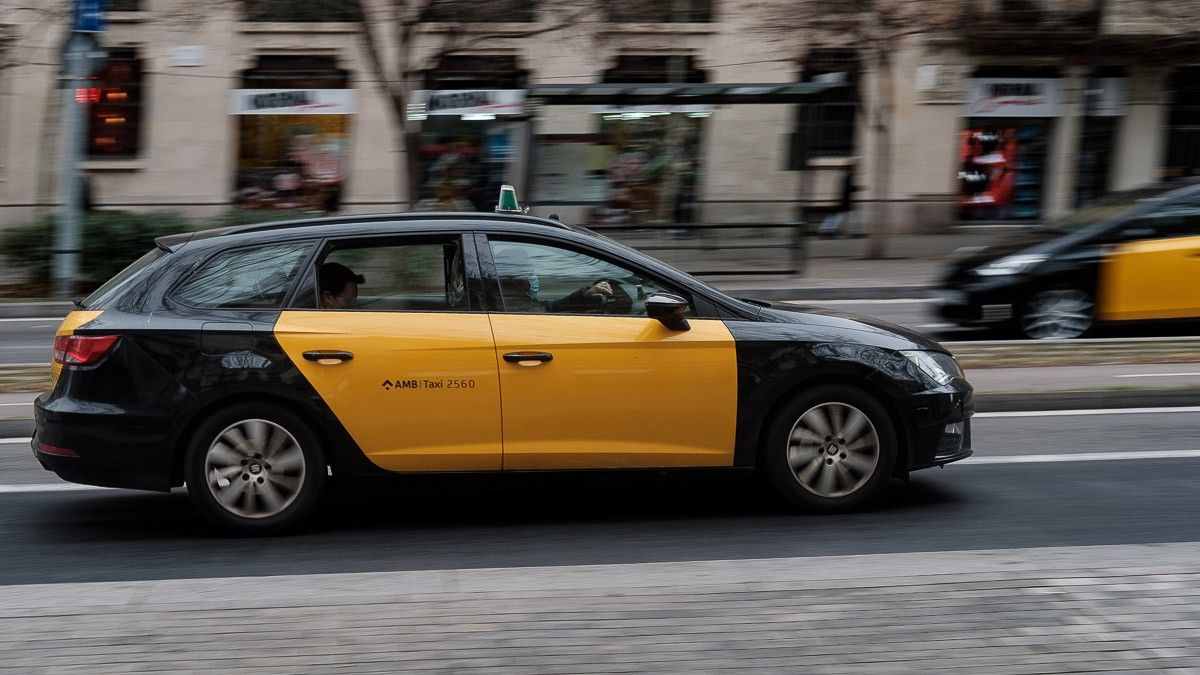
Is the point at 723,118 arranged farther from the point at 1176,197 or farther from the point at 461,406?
the point at 461,406

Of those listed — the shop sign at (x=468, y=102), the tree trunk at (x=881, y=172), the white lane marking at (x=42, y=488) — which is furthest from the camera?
the tree trunk at (x=881, y=172)

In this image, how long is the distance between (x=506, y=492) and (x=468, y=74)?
63.9 ft

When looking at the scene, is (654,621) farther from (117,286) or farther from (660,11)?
(660,11)

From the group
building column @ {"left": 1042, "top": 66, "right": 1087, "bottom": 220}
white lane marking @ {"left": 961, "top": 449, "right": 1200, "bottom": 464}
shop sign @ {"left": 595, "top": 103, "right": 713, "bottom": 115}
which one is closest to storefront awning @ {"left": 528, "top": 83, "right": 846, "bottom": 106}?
shop sign @ {"left": 595, "top": 103, "right": 713, "bottom": 115}

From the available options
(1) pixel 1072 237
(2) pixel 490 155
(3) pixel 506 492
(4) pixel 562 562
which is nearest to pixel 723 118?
(2) pixel 490 155

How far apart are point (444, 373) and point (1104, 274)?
27.9ft

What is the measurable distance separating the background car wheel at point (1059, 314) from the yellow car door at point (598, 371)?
295 inches

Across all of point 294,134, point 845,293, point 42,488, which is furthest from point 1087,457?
point 294,134

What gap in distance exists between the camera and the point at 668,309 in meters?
6.04

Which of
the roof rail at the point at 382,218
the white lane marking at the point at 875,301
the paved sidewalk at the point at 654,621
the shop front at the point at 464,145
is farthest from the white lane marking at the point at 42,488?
the shop front at the point at 464,145

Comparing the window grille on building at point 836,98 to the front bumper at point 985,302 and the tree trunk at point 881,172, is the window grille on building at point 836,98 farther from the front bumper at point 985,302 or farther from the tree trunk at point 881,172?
the front bumper at point 985,302

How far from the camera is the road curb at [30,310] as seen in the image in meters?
17.7

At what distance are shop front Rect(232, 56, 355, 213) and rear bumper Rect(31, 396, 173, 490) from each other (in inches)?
767

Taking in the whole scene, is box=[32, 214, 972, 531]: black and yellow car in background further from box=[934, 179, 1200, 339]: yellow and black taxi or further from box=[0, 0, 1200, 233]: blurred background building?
box=[0, 0, 1200, 233]: blurred background building
